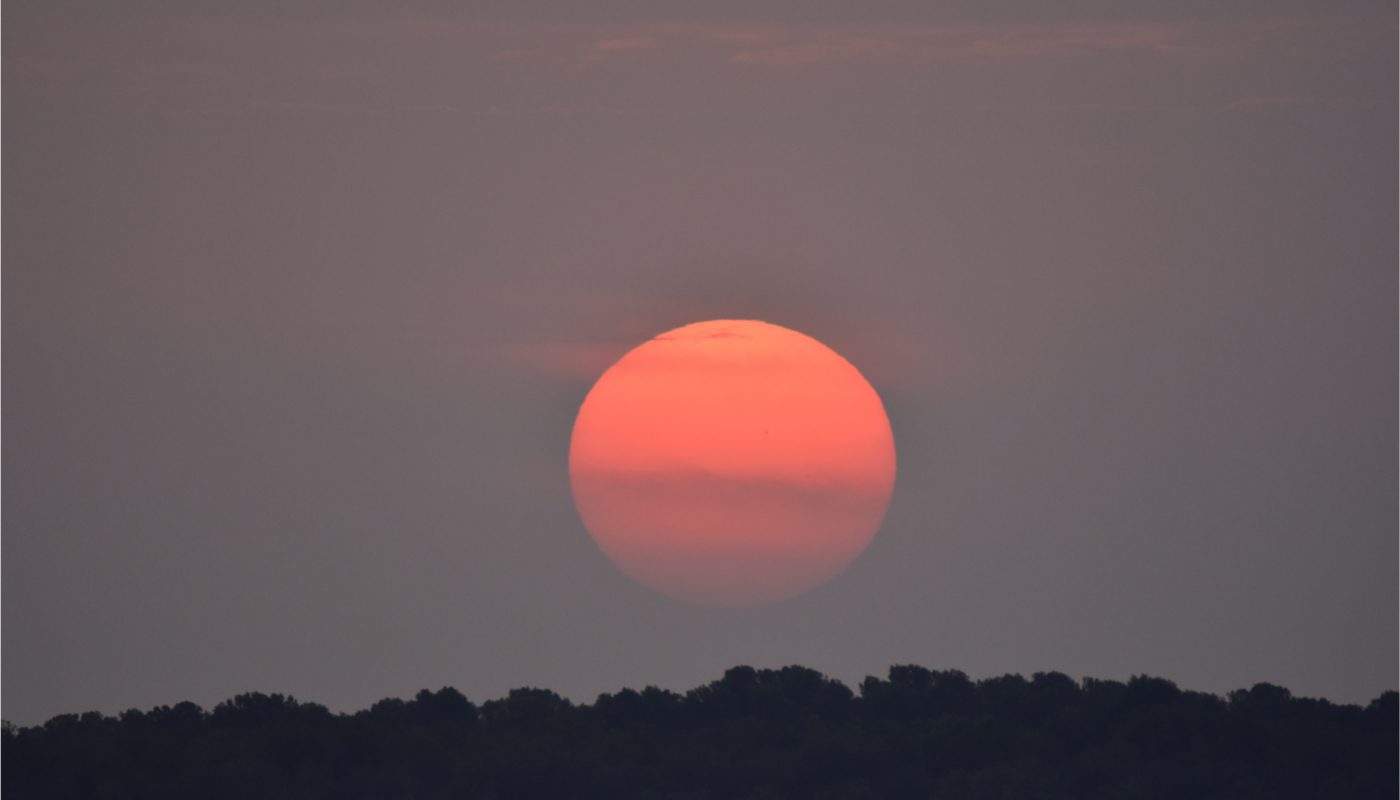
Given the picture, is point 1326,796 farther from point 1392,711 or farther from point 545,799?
point 545,799

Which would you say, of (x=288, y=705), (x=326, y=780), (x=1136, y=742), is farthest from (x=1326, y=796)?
(x=288, y=705)

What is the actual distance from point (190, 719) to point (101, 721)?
372 centimetres

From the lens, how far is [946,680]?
111 m

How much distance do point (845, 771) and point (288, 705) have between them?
25.2 m

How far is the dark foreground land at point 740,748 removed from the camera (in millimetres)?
89125

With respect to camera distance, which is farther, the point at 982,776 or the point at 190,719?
the point at 190,719

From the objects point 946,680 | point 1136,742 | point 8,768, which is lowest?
point 8,768

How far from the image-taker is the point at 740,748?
312 ft

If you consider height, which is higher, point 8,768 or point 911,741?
point 911,741

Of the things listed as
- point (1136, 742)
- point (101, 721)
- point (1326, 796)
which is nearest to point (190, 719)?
point (101, 721)

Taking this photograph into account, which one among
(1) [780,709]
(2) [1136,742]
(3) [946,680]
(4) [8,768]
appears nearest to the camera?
(4) [8,768]

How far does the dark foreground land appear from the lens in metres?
89.1

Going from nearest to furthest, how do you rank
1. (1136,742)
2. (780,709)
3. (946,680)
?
(1136,742) → (780,709) → (946,680)

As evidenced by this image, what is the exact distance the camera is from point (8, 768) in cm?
8881
